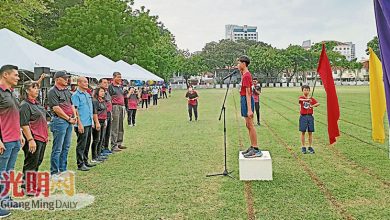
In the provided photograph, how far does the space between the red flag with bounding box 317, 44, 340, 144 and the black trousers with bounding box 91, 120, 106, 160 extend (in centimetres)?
465

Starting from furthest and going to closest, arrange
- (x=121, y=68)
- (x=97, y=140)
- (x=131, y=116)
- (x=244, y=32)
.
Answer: (x=244, y=32) < (x=121, y=68) < (x=131, y=116) < (x=97, y=140)

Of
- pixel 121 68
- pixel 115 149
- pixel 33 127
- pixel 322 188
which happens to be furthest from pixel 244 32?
pixel 33 127

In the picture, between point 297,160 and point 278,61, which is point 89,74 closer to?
point 297,160

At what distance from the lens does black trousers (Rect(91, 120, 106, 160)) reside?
8.35 meters

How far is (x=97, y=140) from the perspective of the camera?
843 centimetres

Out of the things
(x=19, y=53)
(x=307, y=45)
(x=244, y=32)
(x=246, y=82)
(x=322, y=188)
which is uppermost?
(x=244, y=32)

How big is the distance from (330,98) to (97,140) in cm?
479

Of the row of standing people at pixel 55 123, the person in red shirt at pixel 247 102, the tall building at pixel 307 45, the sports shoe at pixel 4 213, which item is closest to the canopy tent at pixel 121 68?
the row of standing people at pixel 55 123

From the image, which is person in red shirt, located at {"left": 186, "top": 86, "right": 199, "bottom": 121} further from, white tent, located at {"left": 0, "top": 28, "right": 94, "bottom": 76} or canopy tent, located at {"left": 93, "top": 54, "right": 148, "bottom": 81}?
canopy tent, located at {"left": 93, "top": 54, "right": 148, "bottom": 81}

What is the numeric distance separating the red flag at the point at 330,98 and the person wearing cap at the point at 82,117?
441cm

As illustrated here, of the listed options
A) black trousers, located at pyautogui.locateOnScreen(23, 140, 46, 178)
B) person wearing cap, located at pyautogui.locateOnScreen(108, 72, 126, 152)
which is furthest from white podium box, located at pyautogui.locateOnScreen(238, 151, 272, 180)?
person wearing cap, located at pyautogui.locateOnScreen(108, 72, 126, 152)

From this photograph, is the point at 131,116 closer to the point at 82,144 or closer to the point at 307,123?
the point at 82,144

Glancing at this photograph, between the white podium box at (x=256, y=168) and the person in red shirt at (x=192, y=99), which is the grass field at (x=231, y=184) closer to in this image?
the white podium box at (x=256, y=168)

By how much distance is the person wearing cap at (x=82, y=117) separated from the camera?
7438mm
